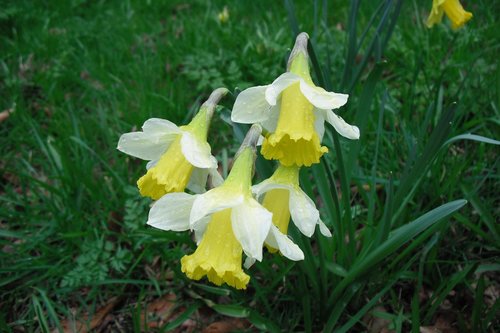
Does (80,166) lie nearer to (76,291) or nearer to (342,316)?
(76,291)

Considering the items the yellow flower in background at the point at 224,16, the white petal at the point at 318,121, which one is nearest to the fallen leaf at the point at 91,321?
the white petal at the point at 318,121

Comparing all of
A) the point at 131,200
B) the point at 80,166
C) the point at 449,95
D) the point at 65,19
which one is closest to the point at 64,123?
the point at 80,166

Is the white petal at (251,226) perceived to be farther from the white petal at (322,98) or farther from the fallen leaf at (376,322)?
the fallen leaf at (376,322)

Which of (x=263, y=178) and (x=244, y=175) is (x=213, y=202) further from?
(x=263, y=178)

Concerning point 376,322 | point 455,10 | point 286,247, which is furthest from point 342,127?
point 455,10

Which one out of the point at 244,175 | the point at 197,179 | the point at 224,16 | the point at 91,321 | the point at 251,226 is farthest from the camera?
the point at 224,16

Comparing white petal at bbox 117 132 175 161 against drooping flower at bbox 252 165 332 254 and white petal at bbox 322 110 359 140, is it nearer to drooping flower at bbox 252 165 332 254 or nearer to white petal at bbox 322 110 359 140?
drooping flower at bbox 252 165 332 254

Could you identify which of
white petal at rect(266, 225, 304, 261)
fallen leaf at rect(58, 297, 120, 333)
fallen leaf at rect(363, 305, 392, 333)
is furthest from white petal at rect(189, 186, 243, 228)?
fallen leaf at rect(58, 297, 120, 333)
